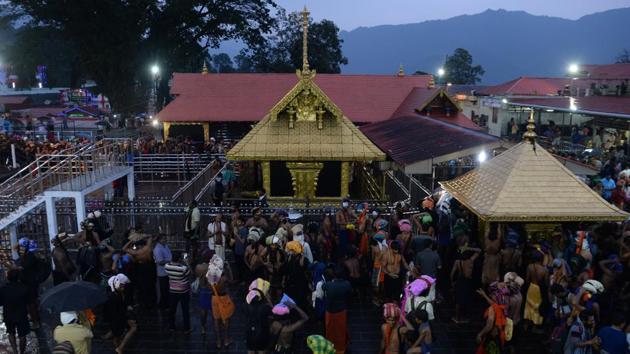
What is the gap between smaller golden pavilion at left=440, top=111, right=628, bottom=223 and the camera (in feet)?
32.4

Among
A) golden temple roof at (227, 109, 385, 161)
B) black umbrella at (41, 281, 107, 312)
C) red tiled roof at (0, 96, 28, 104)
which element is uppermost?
red tiled roof at (0, 96, 28, 104)

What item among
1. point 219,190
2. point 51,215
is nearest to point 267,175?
point 219,190

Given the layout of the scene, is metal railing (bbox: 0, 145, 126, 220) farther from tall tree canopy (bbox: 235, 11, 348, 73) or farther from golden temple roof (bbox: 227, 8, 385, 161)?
tall tree canopy (bbox: 235, 11, 348, 73)

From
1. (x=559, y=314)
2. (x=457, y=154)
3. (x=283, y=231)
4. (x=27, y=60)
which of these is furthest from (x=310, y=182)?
(x=27, y=60)

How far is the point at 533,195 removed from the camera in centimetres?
1027

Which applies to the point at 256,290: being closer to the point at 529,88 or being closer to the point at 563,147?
the point at 563,147

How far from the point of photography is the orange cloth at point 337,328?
826 centimetres

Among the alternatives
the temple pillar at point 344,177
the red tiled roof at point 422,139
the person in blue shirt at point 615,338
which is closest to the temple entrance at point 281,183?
the temple pillar at point 344,177

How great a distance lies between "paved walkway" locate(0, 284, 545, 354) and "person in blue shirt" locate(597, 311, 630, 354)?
2091 millimetres

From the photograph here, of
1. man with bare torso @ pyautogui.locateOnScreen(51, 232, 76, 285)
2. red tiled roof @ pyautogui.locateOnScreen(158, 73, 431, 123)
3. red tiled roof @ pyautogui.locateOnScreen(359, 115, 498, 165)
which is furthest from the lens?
red tiled roof @ pyautogui.locateOnScreen(158, 73, 431, 123)

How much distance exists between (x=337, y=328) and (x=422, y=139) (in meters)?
11.4

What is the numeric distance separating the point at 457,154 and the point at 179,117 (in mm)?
17874

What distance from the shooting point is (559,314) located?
27.7 feet

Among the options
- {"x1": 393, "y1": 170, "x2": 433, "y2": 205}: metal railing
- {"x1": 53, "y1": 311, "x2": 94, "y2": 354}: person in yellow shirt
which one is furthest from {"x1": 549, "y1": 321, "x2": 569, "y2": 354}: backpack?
{"x1": 393, "y1": 170, "x2": 433, "y2": 205}: metal railing
